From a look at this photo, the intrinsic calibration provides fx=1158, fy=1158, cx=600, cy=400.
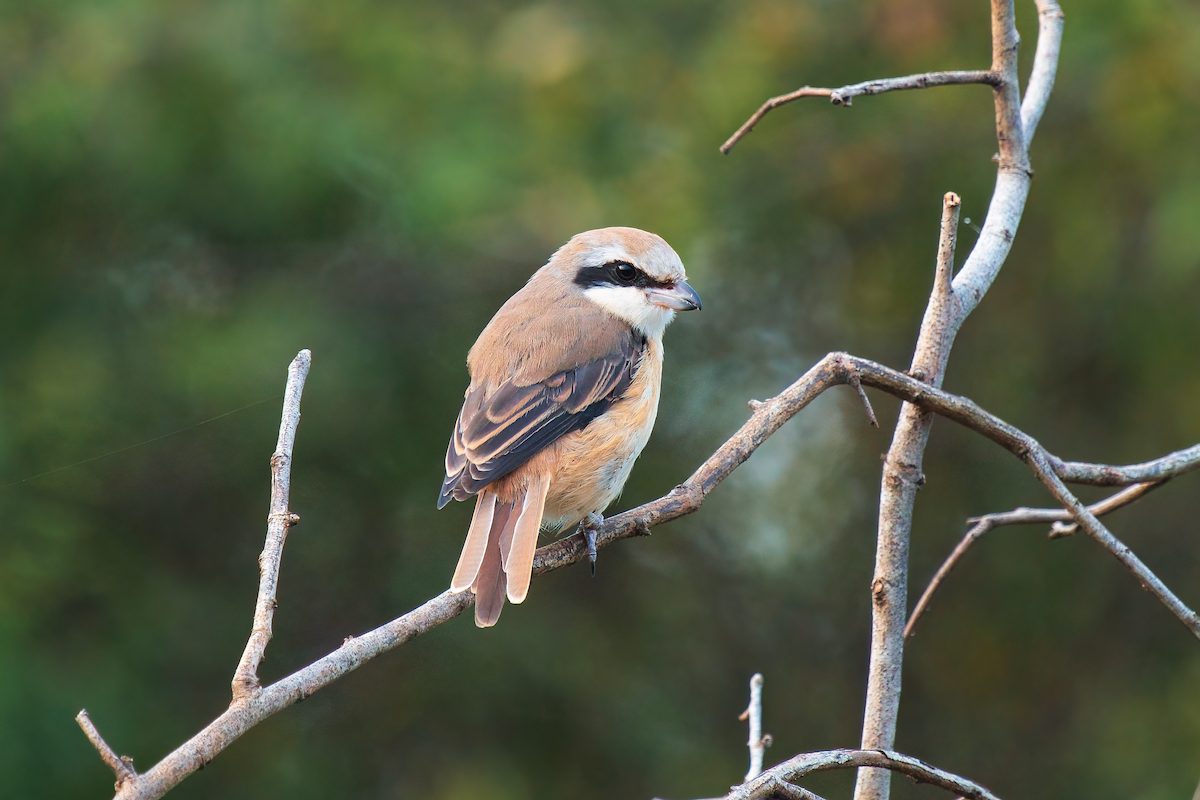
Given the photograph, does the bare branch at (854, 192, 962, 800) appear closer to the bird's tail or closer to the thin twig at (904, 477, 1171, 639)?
the thin twig at (904, 477, 1171, 639)

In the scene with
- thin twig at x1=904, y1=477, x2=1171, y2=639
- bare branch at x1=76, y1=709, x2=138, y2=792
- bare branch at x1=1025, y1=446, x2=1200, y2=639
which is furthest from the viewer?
thin twig at x1=904, y1=477, x2=1171, y2=639

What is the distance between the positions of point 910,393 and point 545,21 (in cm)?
386

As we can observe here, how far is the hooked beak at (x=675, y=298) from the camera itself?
148 inches

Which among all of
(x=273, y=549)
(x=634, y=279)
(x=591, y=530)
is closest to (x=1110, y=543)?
(x=591, y=530)

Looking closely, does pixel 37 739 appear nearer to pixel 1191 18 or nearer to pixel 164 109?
pixel 164 109

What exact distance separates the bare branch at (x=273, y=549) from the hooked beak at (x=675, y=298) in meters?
1.66

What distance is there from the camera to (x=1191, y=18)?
5.12m

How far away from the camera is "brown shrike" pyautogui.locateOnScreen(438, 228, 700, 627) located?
3.04 meters

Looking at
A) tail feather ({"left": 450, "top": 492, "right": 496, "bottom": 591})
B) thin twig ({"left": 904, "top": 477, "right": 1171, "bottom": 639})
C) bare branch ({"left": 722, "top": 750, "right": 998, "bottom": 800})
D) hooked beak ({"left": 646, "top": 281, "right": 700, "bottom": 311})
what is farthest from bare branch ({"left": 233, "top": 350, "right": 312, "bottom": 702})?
hooked beak ({"left": 646, "top": 281, "right": 700, "bottom": 311})

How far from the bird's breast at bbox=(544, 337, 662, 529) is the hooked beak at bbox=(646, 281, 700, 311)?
34 centimetres

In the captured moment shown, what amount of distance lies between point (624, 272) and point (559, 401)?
2.17ft

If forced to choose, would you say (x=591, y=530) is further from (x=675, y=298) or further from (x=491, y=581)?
(x=675, y=298)

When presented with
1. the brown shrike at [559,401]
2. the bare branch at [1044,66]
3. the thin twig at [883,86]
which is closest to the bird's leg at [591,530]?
the brown shrike at [559,401]

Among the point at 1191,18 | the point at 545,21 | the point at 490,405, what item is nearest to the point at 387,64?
the point at 545,21
